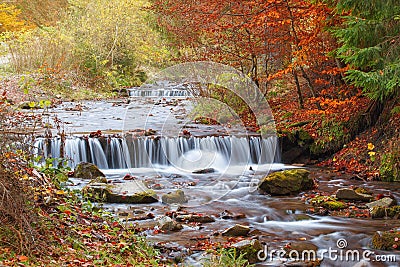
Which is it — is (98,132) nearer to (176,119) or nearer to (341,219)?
(176,119)

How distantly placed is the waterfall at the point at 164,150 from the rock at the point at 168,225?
4567mm

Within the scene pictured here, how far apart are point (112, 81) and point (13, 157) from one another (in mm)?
17971

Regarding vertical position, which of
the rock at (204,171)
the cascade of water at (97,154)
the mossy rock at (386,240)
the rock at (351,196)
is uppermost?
the cascade of water at (97,154)

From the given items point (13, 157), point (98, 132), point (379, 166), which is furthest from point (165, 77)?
point (13, 157)

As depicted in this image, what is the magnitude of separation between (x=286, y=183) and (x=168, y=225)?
3.13m

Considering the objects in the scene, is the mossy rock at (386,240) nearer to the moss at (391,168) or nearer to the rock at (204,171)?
the moss at (391,168)

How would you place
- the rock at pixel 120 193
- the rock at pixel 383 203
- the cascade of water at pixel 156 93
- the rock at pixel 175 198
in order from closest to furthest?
1. the rock at pixel 383 203
2. the rock at pixel 120 193
3. the rock at pixel 175 198
4. the cascade of water at pixel 156 93

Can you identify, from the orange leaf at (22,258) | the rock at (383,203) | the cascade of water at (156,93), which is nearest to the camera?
the orange leaf at (22,258)

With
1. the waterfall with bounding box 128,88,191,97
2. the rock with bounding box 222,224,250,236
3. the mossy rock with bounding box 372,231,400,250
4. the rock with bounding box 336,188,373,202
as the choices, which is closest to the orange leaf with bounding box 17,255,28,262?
the rock with bounding box 222,224,250,236

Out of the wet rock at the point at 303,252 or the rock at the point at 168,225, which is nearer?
the wet rock at the point at 303,252

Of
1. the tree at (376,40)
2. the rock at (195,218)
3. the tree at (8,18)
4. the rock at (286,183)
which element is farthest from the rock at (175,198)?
the tree at (8,18)

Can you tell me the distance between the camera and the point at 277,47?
13680 mm

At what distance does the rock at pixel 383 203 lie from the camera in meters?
7.59

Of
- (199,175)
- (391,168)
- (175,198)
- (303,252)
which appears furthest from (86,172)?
(391,168)
